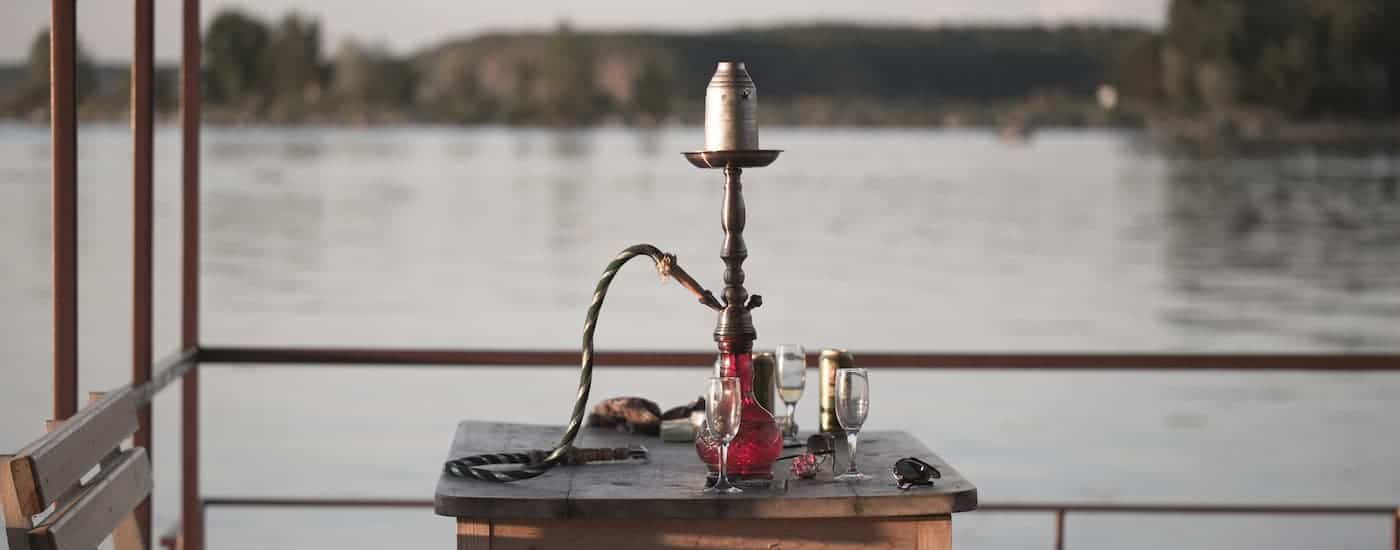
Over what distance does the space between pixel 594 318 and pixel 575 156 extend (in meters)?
38.1

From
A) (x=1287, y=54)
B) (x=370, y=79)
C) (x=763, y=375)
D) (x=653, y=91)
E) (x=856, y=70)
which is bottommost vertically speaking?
(x=763, y=375)

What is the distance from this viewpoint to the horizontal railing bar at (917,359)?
321 centimetres

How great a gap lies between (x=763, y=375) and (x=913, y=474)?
0.40 meters

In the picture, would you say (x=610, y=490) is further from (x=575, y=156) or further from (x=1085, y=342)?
(x=575, y=156)

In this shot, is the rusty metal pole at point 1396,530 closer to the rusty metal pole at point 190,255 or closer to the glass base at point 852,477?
the glass base at point 852,477

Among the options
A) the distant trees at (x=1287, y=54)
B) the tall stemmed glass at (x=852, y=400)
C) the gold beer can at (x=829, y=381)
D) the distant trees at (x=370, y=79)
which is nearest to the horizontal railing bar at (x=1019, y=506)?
the gold beer can at (x=829, y=381)

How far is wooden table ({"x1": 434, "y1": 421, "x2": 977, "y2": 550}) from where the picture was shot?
7.00ft

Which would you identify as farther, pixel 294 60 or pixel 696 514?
pixel 294 60

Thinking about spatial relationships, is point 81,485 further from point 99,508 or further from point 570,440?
point 570,440

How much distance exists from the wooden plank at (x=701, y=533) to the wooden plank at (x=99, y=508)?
0.47 m

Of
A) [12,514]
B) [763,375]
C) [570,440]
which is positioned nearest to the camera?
[12,514]

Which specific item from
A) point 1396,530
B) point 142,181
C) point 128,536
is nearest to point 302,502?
point 142,181

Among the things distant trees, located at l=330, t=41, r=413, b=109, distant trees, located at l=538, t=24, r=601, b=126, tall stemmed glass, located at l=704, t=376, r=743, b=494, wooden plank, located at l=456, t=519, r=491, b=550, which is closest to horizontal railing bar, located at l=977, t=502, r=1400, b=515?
tall stemmed glass, located at l=704, t=376, r=743, b=494

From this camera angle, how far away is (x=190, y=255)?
11.3ft
